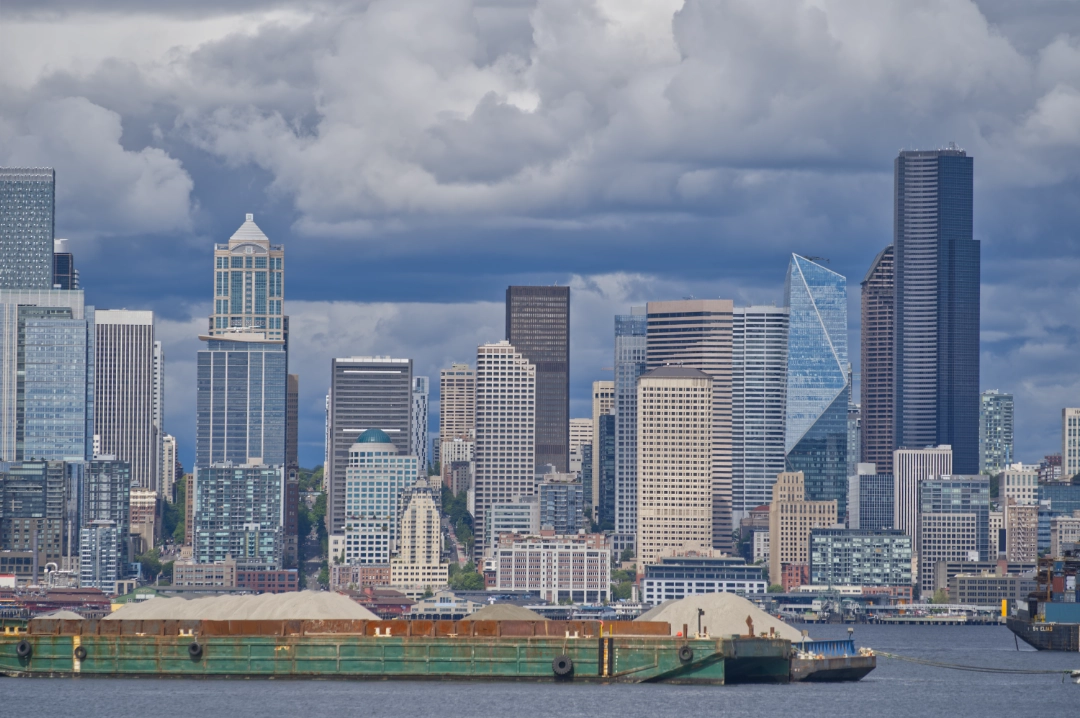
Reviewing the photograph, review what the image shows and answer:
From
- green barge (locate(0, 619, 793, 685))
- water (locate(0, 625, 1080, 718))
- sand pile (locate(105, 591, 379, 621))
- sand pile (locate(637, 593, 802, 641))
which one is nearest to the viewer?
water (locate(0, 625, 1080, 718))

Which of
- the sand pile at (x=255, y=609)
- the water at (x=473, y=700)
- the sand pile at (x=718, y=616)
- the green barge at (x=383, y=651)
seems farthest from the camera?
the sand pile at (x=718, y=616)

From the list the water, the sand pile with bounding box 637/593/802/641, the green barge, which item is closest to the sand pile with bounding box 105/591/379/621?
the green barge

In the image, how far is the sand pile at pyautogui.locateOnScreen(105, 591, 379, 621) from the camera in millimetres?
139125

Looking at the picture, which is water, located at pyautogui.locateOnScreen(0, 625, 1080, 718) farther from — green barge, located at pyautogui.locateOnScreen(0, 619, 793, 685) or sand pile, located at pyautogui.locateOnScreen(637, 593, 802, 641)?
sand pile, located at pyautogui.locateOnScreen(637, 593, 802, 641)

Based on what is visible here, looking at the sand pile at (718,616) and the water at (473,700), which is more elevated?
the sand pile at (718,616)

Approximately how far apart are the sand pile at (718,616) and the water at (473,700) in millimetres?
5671

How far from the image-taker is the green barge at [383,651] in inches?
4983

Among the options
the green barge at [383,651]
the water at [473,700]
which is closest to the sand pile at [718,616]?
the water at [473,700]

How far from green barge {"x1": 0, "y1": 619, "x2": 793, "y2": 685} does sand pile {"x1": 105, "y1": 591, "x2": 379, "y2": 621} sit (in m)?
3.58

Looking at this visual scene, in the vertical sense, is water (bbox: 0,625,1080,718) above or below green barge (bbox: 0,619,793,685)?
below

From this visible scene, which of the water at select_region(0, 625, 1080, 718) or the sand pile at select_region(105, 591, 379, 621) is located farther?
the sand pile at select_region(105, 591, 379, 621)

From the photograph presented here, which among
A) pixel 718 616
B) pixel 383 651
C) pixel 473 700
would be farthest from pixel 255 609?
pixel 718 616

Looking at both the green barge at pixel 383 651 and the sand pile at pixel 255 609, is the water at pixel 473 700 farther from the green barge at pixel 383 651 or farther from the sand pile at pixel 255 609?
the sand pile at pixel 255 609

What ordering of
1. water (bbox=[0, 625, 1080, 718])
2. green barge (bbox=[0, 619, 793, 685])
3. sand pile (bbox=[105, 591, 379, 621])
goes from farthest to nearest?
1. sand pile (bbox=[105, 591, 379, 621])
2. green barge (bbox=[0, 619, 793, 685])
3. water (bbox=[0, 625, 1080, 718])
